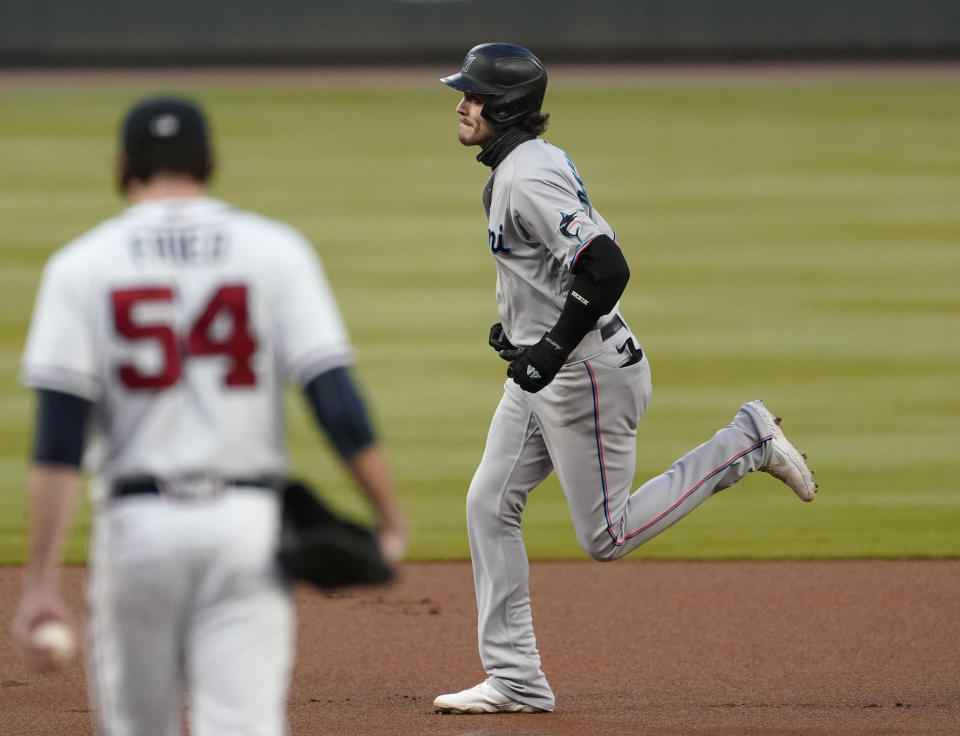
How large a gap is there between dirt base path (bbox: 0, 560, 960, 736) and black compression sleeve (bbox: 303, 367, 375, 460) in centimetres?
189

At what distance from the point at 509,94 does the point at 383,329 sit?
7396 mm

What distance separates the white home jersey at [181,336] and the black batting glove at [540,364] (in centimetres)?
164

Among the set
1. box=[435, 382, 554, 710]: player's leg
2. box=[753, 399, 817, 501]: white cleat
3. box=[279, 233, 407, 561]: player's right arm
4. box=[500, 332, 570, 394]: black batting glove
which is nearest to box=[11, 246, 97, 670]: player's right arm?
box=[279, 233, 407, 561]: player's right arm

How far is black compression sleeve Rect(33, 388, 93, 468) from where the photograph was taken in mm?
2564

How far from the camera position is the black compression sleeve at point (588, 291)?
14.0 feet

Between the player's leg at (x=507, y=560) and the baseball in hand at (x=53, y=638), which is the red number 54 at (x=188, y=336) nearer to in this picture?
the baseball in hand at (x=53, y=638)

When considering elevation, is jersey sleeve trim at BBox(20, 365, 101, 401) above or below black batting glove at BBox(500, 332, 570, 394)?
below

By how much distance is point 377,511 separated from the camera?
2.69m

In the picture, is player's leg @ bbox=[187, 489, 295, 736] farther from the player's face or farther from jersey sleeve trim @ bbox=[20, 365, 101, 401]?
the player's face

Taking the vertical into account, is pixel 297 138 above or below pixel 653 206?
above

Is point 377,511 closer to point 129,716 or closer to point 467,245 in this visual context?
point 129,716

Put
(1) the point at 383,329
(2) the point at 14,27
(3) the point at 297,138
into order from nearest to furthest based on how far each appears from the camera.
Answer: (1) the point at 383,329 → (3) the point at 297,138 → (2) the point at 14,27

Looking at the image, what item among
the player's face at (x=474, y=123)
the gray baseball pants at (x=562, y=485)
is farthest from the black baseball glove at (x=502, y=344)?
the player's face at (x=474, y=123)

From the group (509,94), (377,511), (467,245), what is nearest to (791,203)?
(467,245)
